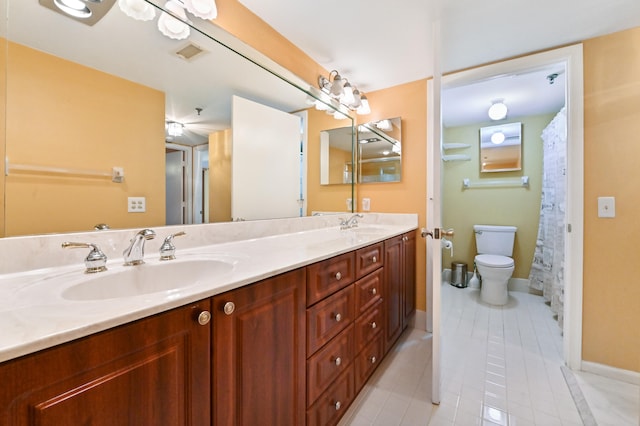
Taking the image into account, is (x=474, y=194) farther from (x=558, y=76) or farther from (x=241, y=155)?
(x=241, y=155)

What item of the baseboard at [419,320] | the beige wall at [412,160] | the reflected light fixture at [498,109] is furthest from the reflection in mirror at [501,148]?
the baseboard at [419,320]

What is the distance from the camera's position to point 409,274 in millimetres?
2098

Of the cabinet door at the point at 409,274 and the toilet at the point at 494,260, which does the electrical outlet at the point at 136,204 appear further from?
the toilet at the point at 494,260

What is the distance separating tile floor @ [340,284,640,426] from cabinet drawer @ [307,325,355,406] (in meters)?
0.32

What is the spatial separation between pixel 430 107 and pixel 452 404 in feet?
6.79

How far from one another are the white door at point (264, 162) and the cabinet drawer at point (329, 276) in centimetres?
61

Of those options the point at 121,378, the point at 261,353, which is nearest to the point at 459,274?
the point at 261,353

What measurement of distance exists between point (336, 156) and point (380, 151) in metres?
0.44

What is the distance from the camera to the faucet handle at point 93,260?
0.77 metres

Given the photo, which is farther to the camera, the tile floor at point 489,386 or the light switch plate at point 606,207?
the light switch plate at point 606,207

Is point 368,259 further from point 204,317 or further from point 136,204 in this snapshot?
point 136,204

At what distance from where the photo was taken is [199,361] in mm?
617

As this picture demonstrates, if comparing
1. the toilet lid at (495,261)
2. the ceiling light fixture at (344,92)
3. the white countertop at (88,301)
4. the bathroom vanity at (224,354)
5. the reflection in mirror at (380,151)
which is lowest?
the toilet lid at (495,261)

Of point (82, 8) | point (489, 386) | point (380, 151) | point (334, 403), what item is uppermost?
point (82, 8)
